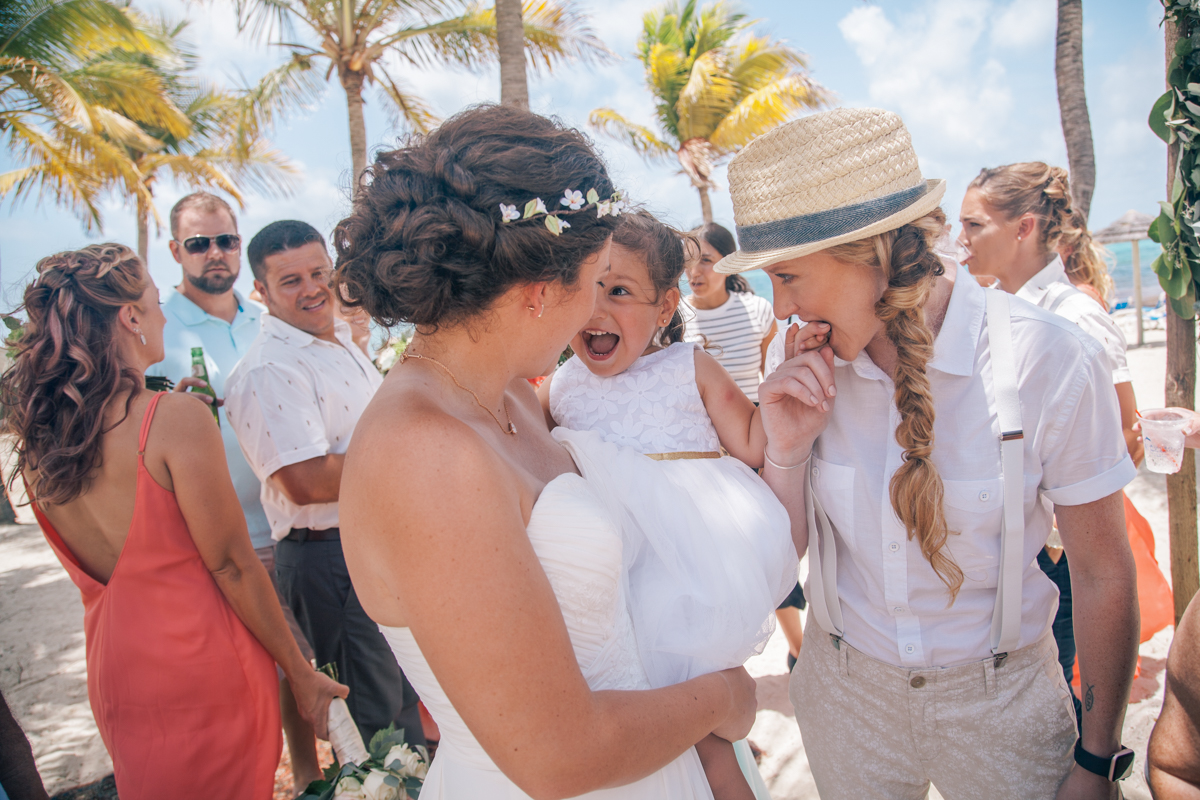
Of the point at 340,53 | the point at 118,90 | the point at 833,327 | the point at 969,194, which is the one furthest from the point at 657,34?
the point at 833,327

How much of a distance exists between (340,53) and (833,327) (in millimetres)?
13423

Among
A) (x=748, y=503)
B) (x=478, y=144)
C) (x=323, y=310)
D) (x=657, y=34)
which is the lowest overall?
(x=748, y=503)

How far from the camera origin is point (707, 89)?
2002 cm

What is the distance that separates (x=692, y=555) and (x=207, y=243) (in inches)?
174

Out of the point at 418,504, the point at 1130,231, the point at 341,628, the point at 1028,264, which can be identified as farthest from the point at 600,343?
the point at 1130,231

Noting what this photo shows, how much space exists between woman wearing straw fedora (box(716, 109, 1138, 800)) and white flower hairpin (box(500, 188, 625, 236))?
44 centimetres

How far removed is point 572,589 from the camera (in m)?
1.39

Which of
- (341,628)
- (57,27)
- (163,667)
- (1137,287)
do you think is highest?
(57,27)

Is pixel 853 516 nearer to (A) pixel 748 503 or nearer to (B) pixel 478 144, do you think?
(A) pixel 748 503

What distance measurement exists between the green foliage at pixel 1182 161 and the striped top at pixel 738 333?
288 cm

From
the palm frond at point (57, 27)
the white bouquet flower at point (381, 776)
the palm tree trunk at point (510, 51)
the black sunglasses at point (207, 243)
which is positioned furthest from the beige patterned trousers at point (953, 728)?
the palm frond at point (57, 27)

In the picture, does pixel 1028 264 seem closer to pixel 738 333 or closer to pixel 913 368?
pixel 738 333

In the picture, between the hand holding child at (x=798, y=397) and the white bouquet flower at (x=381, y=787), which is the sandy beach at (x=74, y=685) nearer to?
the white bouquet flower at (x=381, y=787)

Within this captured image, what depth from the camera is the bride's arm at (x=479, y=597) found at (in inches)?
Result: 45.6
